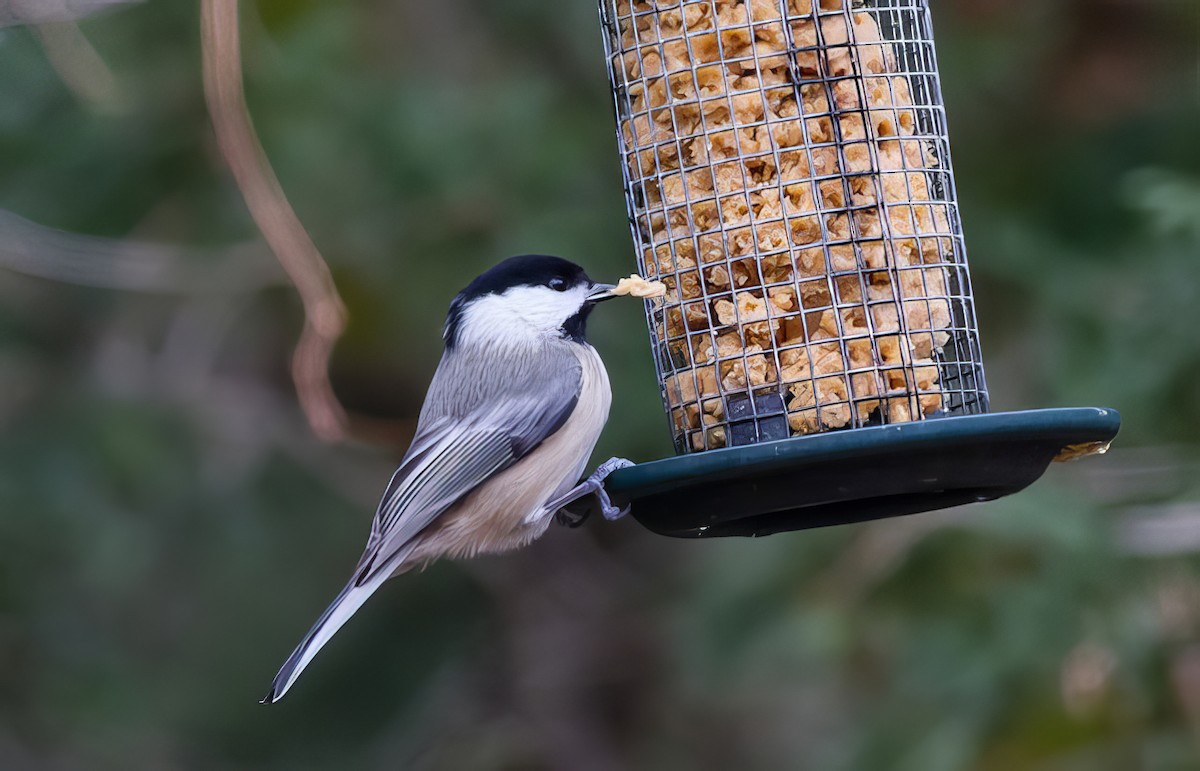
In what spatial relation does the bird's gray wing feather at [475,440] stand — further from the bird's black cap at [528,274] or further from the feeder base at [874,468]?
the feeder base at [874,468]

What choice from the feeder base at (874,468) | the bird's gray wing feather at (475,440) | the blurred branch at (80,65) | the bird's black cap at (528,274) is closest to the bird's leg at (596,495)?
the bird's gray wing feather at (475,440)

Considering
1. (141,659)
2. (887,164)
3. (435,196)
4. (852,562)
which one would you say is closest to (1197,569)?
(852,562)

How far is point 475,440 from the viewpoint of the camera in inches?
153

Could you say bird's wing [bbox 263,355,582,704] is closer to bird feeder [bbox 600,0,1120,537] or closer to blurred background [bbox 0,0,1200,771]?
bird feeder [bbox 600,0,1120,537]

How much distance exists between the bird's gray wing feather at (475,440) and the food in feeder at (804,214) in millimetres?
407

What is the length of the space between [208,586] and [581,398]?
404 cm

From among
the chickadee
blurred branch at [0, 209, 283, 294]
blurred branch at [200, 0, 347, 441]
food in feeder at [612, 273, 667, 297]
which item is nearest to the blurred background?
blurred branch at [0, 209, 283, 294]

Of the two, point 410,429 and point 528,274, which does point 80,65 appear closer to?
point 410,429

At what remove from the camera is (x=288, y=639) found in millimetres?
7406

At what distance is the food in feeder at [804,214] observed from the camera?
349 centimetres

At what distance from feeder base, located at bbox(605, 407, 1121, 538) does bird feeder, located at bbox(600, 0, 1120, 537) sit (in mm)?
38

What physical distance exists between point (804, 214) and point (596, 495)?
0.88 m

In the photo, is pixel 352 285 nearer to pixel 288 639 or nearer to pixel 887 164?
pixel 288 639

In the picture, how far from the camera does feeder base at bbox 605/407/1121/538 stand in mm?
2906
